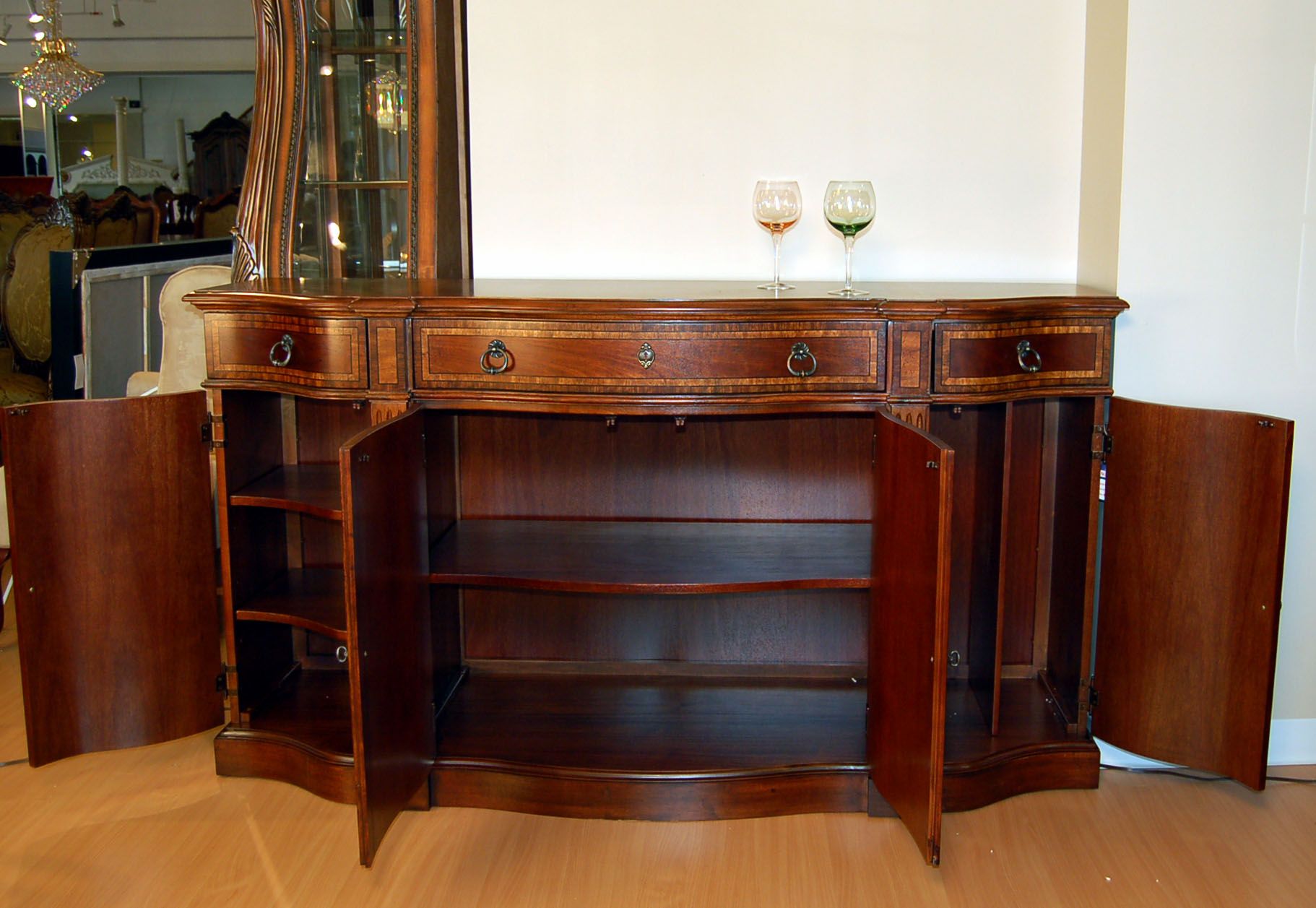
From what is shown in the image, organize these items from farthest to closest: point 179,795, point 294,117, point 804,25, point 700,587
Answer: point 294,117 → point 804,25 → point 179,795 → point 700,587

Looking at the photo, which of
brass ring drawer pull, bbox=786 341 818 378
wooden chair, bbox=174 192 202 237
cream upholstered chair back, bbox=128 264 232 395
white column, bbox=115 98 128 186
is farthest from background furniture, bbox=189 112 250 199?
brass ring drawer pull, bbox=786 341 818 378

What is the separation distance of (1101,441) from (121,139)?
345 inches

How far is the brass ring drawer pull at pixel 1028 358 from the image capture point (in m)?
2.11

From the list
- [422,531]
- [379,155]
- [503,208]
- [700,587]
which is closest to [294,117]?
[379,155]

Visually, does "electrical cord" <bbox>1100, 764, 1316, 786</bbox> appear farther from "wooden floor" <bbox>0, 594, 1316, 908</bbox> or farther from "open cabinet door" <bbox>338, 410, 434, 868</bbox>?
"open cabinet door" <bbox>338, 410, 434, 868</bbox>

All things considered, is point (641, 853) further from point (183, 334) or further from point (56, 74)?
point (56, 74)

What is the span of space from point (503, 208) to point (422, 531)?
795mm

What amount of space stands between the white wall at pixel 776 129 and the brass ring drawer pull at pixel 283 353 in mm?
621

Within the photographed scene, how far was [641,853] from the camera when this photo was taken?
6.82ft

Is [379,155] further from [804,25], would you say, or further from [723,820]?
[723,820]

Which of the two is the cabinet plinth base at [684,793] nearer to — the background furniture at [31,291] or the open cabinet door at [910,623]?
the open cabinet door at [910,623]

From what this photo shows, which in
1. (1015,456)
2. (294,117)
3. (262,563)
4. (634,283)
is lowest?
(262,563)

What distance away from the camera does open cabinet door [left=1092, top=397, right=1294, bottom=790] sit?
2.07m

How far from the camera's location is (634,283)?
241 cm
